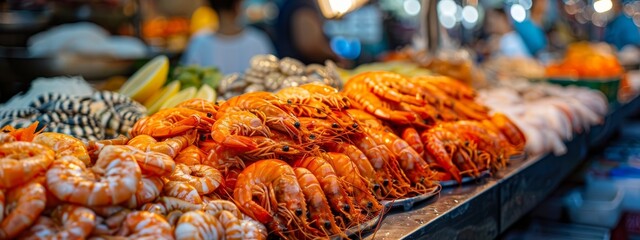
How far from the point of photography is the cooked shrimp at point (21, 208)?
120cm

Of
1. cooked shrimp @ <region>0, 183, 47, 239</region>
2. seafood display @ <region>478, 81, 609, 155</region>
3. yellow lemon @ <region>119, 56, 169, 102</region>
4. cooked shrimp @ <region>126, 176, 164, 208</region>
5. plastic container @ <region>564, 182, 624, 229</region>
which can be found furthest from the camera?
plastic container @ <region>564, 182, 624, 229</region>

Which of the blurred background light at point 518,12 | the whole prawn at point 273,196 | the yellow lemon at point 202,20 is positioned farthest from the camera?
the yellow lemon at point 202,20

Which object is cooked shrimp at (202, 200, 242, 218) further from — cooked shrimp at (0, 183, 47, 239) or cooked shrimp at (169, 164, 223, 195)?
cooked shrimp at (0, 183, 47, 239)

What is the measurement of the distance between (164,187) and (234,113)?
42 centimetres

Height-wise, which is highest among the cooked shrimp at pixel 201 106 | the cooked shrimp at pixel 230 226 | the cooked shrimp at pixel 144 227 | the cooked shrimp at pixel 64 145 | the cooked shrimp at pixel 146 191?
the cooked shrimp at pixel 64 145

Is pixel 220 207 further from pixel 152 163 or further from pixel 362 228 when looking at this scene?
pixel 362 228

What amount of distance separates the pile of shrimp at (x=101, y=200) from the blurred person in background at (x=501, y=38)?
5.77m

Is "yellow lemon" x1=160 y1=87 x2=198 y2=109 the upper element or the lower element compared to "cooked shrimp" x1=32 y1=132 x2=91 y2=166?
lower

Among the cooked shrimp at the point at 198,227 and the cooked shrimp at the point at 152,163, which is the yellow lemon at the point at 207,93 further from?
the cooked shrimp at the point at 198,227

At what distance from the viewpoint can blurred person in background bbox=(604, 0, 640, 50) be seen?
8.97 meters

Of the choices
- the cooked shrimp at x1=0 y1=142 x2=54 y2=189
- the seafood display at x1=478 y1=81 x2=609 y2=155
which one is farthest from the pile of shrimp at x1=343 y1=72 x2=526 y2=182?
the cooked shrimp at x1=0 y1=142 x2=54 y2=189

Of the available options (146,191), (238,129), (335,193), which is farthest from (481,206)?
(146,191)

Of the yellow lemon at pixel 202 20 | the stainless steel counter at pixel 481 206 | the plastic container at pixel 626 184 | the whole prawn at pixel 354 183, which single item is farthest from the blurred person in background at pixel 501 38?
the whole prawn at pixel 354 183

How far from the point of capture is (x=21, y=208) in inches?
47.9
